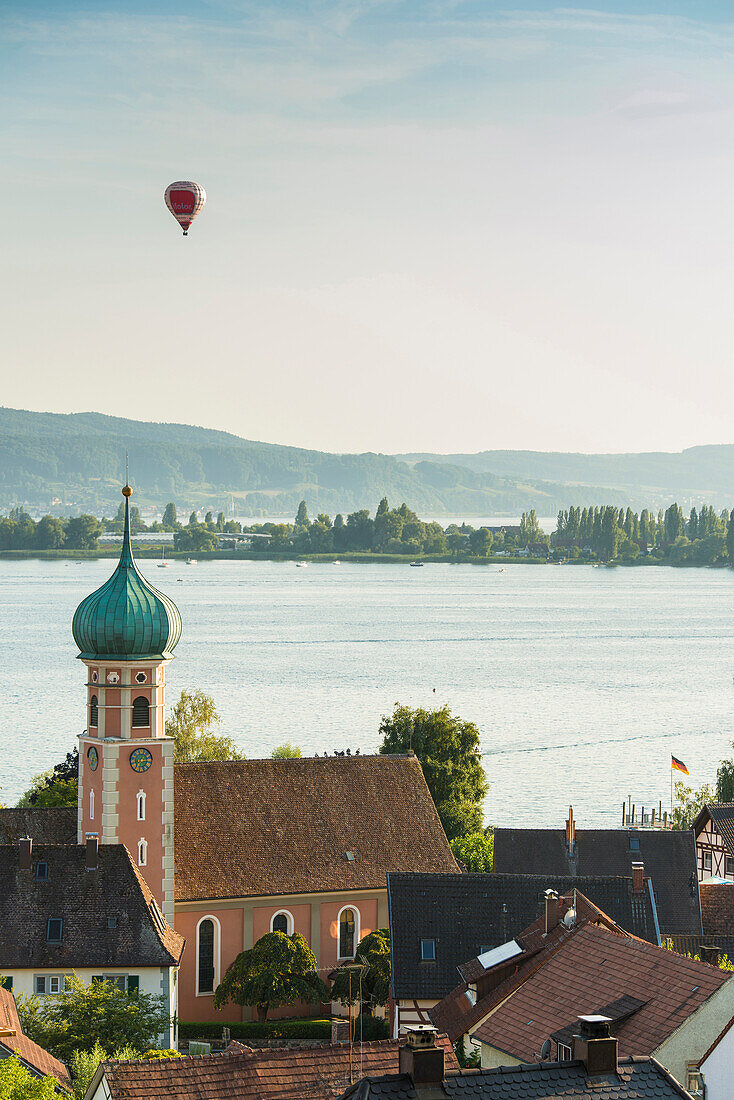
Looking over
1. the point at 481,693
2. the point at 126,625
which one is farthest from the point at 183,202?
the point at 481,693

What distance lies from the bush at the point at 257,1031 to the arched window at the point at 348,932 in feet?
12.4

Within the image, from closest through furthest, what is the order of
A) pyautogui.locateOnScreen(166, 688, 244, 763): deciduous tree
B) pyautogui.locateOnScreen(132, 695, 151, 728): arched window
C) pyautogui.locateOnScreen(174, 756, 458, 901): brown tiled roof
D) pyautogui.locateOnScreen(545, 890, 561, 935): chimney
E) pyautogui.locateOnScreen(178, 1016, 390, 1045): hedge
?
pyautogui.locateOnScreen(545, 890, 561, 935): chimney < pyautogui.locateOnScreen(178, 1016, 390, 1045): hedge < pyautogui.locateOnScreen(132, 695, 151, 728): arched window < pyautogui.locateOnScreen(174, 756, 458, 901): brown tiled roof < pyautogui.locateOnScreen(166, 688, 244, 763): deciduous tree

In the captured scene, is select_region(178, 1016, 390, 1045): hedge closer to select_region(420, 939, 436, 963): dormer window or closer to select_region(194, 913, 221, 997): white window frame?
select_region(194, 913, 221, 997): white window frame

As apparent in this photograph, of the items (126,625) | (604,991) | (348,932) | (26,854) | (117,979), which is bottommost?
(348,932)

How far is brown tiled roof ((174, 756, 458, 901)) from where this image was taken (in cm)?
4572

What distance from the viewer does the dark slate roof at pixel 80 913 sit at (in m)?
40.0

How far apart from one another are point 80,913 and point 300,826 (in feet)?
27.6

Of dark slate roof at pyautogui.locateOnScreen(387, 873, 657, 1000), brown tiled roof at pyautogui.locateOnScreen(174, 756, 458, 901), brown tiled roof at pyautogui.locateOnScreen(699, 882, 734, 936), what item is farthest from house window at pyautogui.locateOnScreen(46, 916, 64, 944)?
brown tiled roof at pyautogui.locateOnScreen(699, 882, 734, 936)

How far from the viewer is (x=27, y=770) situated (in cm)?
9081

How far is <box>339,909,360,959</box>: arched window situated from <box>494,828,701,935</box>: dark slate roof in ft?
26.7

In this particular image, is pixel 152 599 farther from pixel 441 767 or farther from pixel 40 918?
pixel 441 767

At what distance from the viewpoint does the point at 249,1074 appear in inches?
862

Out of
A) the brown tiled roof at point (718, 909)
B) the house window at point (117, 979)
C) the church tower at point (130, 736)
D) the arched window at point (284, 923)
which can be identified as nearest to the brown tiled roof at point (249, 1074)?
the house window at point (117, 979)

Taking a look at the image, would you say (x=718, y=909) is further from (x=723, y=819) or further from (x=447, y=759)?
(x=447, y=759)
